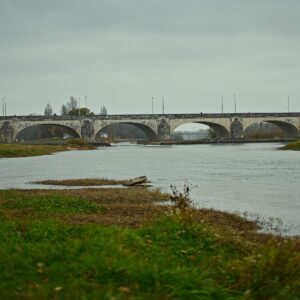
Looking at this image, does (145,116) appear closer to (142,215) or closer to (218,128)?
(218,128)

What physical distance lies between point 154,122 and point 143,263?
418ft

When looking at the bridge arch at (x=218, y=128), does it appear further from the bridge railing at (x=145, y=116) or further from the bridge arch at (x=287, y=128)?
the bridge arch at (x=287, y=128)

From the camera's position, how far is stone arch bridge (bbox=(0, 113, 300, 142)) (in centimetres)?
11904

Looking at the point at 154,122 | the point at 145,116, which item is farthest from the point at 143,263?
the point at 154,122

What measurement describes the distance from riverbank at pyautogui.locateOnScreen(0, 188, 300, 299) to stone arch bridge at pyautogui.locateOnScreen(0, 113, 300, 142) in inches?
4258

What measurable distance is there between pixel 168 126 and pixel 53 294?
130 m

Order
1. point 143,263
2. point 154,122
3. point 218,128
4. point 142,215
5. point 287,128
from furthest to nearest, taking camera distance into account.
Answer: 1. point 287,128
2. point 218,128
3. point 154,122
4. point 142,215
5. point 143,263

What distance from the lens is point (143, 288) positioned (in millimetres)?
7141

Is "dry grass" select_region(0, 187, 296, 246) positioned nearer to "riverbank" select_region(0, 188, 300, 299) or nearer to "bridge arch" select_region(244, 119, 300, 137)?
"riverbank" select_region(0, 188, 300, 299)

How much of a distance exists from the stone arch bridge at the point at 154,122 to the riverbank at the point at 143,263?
355 ft

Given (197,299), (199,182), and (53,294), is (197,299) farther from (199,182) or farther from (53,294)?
(199,182)

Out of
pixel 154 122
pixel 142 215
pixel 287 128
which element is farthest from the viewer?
pixel 287 128

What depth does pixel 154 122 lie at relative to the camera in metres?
135

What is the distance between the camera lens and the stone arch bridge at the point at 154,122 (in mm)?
119037
